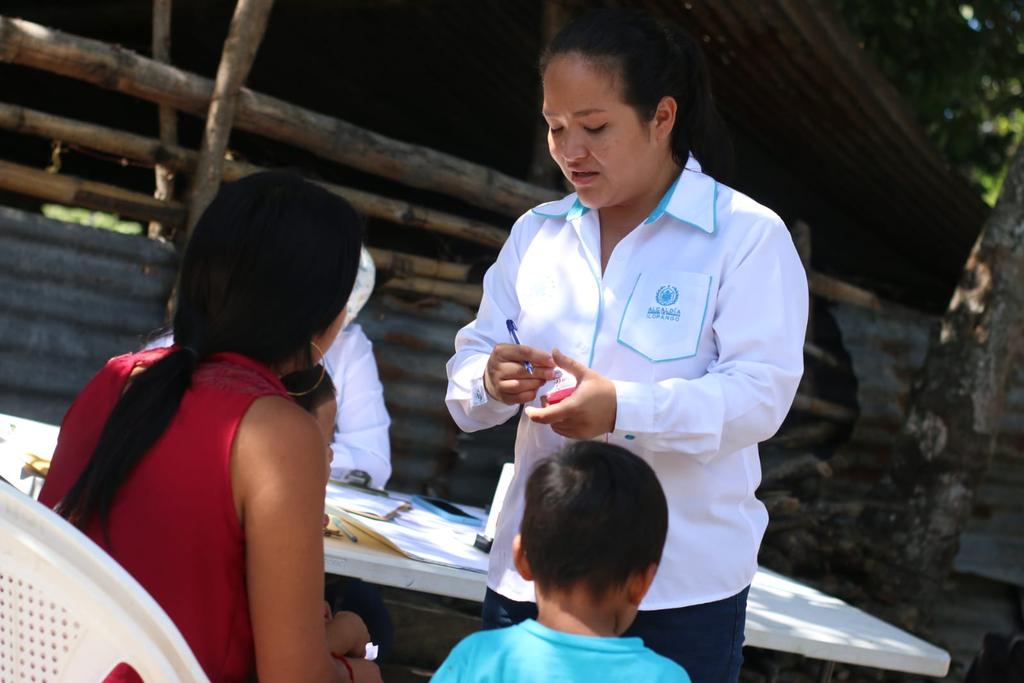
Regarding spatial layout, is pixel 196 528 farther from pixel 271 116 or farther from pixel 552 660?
pixel 271 116

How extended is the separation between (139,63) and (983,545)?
4.85 metres

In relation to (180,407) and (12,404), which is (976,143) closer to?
(12,404)

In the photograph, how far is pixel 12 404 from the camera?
177 inches

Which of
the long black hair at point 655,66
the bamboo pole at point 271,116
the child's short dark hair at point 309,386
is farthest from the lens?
the bamboo pole at point 271,116

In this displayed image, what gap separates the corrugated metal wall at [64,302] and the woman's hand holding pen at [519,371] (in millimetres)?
2855

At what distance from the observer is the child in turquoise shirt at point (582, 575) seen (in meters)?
1.73

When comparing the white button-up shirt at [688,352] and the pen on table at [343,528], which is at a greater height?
the white button-up shirt at [688,352]

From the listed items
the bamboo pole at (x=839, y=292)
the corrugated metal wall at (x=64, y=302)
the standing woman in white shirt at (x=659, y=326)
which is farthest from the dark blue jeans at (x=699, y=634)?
the bamboo pole at (x=839, y=292)

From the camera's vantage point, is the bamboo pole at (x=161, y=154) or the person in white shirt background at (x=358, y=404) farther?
the bamboo pole at (x=161, y=154)

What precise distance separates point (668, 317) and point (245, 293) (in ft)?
2.40

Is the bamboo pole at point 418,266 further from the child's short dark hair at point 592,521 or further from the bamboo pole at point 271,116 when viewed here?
the child's short dark hair at point 592,521

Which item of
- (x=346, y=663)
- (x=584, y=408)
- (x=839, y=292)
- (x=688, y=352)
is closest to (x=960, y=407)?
(x=839, y=292)

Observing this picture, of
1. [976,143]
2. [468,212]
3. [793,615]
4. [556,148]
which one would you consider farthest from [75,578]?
[976,143]

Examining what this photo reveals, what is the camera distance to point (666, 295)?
2207 millimetres
